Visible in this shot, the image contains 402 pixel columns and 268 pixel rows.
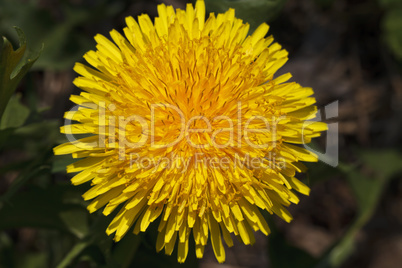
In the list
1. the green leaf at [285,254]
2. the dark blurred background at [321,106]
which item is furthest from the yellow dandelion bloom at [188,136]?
the green leaf at [285,254]

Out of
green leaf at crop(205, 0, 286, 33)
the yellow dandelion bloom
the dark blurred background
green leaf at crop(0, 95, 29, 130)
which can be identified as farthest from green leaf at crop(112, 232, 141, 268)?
green leaf at crop(205, 0, 286, 33)

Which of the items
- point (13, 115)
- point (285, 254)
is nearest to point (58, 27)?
point (13, 115)

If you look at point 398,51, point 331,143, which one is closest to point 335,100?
point 331,143

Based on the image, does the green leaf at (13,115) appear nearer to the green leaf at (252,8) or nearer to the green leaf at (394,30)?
the green leaf at (252,8)

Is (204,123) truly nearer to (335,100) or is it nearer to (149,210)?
(149,210)

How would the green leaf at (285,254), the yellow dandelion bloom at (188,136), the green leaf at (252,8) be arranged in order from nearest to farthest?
the yellow dandelion bloom at (188,136)
the green leaf at (252,8)
the green leaf at (285,254)
